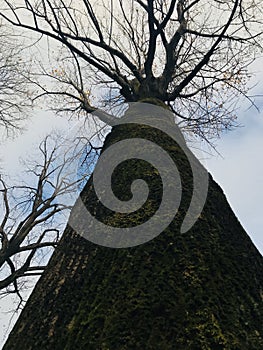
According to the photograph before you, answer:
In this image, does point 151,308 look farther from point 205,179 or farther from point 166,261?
point 205,179

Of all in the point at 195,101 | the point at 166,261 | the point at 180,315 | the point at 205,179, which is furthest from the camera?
the point at 195,101

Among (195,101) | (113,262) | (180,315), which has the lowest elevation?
(180,315)

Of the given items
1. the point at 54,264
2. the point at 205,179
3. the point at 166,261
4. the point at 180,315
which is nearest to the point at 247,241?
the point at 205,179

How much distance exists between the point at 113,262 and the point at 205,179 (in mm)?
1090

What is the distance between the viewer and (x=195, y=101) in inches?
260

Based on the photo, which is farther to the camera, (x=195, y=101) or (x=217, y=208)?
(x=195, y=101)

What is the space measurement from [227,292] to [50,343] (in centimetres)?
73

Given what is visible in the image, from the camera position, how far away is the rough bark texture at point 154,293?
1.29m

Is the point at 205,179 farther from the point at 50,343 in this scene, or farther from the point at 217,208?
the point at 50,343

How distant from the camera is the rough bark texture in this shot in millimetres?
1292

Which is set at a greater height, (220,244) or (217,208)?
(217,208)

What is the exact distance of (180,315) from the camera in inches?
52.2

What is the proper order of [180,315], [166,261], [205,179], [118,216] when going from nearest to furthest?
[180,315], [166,261], [118,216], [205,179]

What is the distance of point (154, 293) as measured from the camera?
1.45 meters
